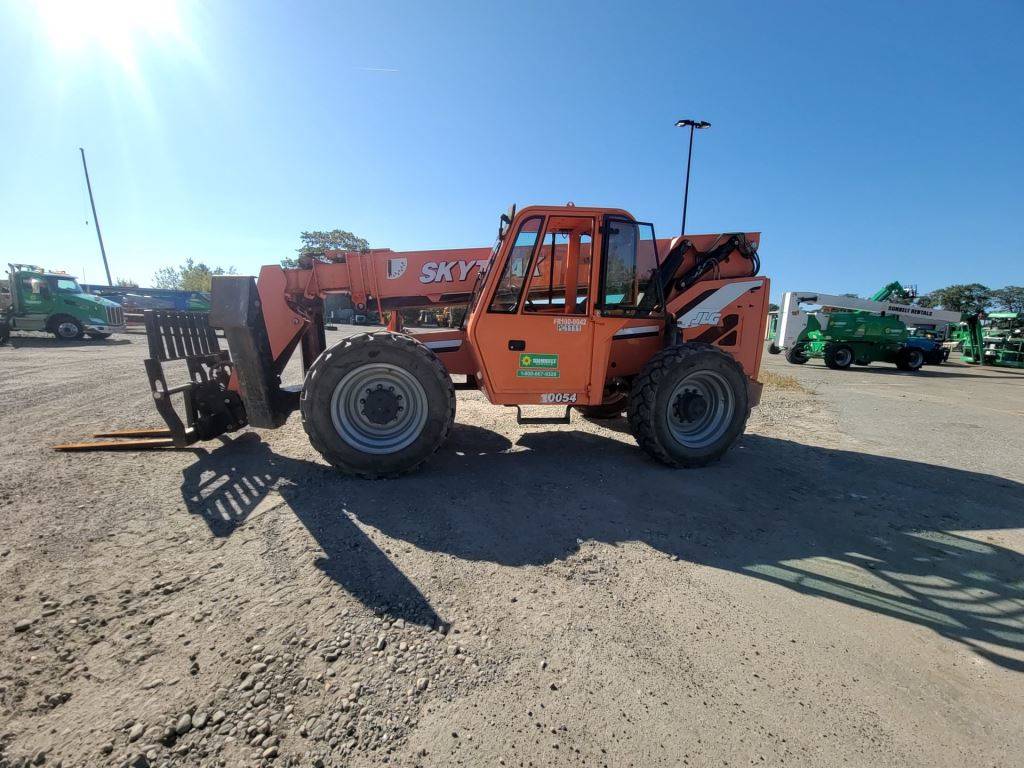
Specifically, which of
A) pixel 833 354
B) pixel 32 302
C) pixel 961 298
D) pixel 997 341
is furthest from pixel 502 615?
pixel 961 298

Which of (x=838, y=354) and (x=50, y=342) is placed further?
(x=838, y=354)

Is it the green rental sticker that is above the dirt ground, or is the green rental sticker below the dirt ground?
above

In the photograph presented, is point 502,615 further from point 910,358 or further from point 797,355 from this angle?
point 910,358

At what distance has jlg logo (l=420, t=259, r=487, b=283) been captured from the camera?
5.23 meters

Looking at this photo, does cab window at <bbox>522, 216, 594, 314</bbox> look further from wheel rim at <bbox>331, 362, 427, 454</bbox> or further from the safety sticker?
wheel rim at <bbox>331, 362, 427, 454</bbox>

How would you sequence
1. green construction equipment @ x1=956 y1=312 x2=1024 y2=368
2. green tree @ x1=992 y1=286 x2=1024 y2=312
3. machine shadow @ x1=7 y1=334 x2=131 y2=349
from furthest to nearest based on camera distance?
1. green tree @ x1=992 y1=286 x2=1024 y2=312
2. green construction equipment @ x1=956 y1=312 x2=1024 y2=368
3. machine shadow @ x1=7 y1=334 x2=131 y2=349

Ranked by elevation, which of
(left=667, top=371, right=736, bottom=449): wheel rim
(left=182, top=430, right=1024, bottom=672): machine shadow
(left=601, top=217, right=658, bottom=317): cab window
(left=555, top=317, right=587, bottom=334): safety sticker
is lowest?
(left=182, top=430, right=1024, bottom=672): machine shadow

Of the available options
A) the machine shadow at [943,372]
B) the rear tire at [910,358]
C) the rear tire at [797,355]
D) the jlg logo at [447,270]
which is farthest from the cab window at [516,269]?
the rear tire at [910,358]

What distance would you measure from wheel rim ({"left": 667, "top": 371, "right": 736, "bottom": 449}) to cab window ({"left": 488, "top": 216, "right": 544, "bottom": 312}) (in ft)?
6.76

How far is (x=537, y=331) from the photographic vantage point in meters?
4.56

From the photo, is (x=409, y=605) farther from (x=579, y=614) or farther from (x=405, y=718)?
(x=579, y=614)

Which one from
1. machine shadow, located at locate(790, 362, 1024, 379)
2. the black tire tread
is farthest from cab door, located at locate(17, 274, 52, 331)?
the black tire tread

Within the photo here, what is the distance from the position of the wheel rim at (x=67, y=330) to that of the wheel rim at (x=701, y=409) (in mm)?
23325

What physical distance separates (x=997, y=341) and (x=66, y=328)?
41.7 meters
